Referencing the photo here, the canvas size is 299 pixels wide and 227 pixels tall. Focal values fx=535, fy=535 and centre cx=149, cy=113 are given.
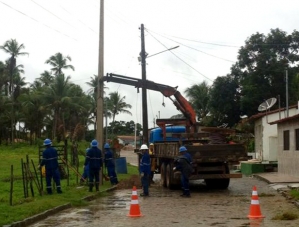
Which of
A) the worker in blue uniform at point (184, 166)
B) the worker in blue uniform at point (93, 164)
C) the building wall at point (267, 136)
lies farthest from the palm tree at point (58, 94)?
the worker in blue uniform at point (184, 166)

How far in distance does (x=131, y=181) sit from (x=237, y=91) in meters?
26.0

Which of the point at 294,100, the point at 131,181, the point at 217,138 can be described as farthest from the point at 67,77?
the point at 217,138

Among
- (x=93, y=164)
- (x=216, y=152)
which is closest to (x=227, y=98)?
(x=216, y=152)

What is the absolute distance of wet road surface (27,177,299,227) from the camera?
11438 millimetres

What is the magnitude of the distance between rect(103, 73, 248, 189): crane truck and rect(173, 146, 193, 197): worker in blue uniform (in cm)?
60

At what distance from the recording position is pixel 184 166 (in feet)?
55.7

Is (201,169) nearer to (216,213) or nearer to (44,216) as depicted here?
(216,213)

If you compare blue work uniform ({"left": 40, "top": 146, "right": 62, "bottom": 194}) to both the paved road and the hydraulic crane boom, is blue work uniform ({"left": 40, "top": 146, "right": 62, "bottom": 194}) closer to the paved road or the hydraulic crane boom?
the paved road

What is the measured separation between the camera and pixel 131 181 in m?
22.6

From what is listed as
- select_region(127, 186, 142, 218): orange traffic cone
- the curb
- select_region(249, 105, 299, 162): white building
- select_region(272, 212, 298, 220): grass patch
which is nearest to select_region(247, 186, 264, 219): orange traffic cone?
select_region(272, 212, 298, 220): grass patch

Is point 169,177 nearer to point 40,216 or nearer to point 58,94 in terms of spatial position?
point 40,216

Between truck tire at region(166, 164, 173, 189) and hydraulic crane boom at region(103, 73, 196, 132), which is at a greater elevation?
hydraulic crane boom at region(103, 73, 196, 132)

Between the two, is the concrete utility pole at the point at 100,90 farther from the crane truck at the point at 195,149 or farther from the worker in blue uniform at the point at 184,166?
the worker in blue uniform at the point at 184,166

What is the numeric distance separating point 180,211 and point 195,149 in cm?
487
